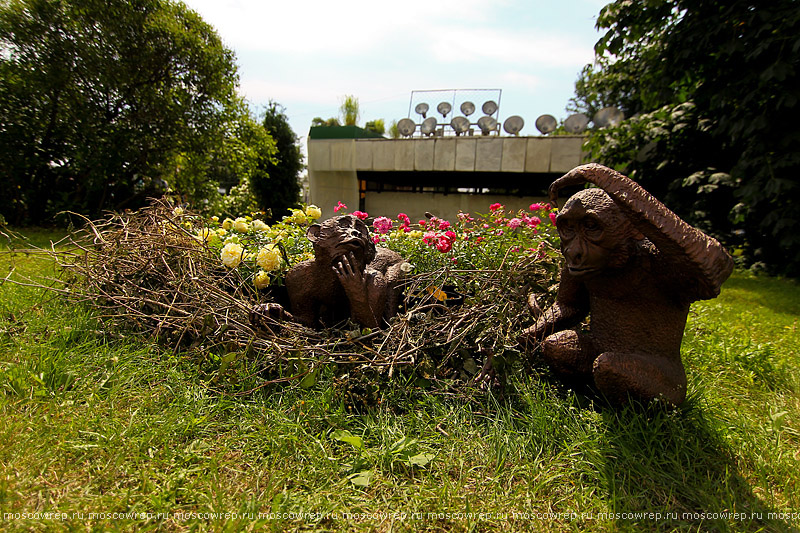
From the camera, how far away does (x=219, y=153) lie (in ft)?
32.7

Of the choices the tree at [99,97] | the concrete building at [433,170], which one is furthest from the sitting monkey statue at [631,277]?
the concrete building at [433,170]

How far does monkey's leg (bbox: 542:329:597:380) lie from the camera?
2014 millimetres

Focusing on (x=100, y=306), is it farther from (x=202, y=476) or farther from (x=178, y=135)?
(x=178, y=135)

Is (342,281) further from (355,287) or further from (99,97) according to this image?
(99,97)

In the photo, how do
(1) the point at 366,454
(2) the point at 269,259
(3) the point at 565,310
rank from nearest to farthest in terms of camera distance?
(1) the point at 366,454 < (3) the point at 565,310 < (2) the point at 269,259

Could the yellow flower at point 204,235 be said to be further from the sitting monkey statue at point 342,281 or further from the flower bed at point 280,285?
the sitting monkey statue at point 342,281

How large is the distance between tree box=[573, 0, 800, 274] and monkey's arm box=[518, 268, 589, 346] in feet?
17.4

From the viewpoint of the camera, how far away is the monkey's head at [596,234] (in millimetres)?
1733

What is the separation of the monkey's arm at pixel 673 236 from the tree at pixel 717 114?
5.36 m

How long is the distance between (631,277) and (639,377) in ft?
1.45

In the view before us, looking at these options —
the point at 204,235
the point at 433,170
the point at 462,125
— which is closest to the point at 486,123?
the point at 462,125

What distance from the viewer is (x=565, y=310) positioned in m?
2.25

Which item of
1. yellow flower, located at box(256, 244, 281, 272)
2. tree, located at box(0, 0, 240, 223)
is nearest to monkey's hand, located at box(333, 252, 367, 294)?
yellow flower, located at box(256, 244, 281, 272)

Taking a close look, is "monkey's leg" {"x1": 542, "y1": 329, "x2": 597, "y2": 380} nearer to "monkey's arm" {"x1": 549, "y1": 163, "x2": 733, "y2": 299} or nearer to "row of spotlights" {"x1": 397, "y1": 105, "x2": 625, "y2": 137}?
"monkey's arm" {"x1": 549, "y1": 163, "x2": 733, "y2": 299}
